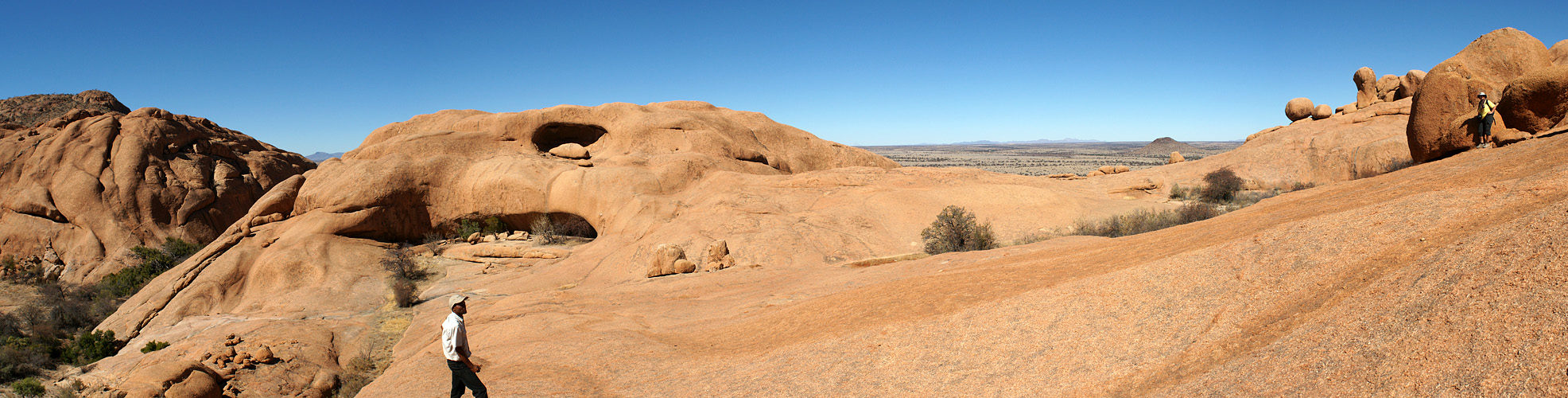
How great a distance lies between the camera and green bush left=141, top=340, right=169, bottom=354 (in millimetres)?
11711

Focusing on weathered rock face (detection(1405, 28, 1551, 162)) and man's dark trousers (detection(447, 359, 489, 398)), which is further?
weathered rock face (detection(1405, 28, 1551, 162))

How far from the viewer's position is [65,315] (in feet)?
52.7

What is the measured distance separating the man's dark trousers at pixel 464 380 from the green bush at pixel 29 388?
9.49 m

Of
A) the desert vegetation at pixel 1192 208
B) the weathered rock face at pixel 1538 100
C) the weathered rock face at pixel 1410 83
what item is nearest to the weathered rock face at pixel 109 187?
the desert vegetation at pixel 1192 208

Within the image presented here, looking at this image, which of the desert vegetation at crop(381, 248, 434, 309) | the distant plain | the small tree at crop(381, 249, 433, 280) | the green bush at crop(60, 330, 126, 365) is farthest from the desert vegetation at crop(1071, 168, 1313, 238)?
the green bush at crop(60, 330, 126, 365)

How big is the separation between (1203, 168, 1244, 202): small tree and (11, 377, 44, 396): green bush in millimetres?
26105

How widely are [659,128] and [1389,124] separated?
23.1 meters

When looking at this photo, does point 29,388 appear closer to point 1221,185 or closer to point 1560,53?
point 1221,185

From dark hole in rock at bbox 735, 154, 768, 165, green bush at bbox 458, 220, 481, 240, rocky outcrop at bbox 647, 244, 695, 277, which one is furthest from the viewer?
dark hole in rock at bbox 735, 154, 768, 165

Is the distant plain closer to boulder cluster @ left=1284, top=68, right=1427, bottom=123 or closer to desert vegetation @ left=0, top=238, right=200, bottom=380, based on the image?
boulder cluster @ left=1284, top=68, right=1427, bottom=123

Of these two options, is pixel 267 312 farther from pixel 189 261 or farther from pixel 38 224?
pixel 38 224

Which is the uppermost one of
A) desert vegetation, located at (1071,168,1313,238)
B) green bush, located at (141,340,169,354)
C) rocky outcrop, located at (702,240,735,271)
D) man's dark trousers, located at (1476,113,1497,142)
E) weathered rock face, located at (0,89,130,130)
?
weathered rock face, located at (0,89,130,130)

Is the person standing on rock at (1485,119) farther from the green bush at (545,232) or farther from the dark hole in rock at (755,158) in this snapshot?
the green bush at (545,232)

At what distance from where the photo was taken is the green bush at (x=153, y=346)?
1171cm
